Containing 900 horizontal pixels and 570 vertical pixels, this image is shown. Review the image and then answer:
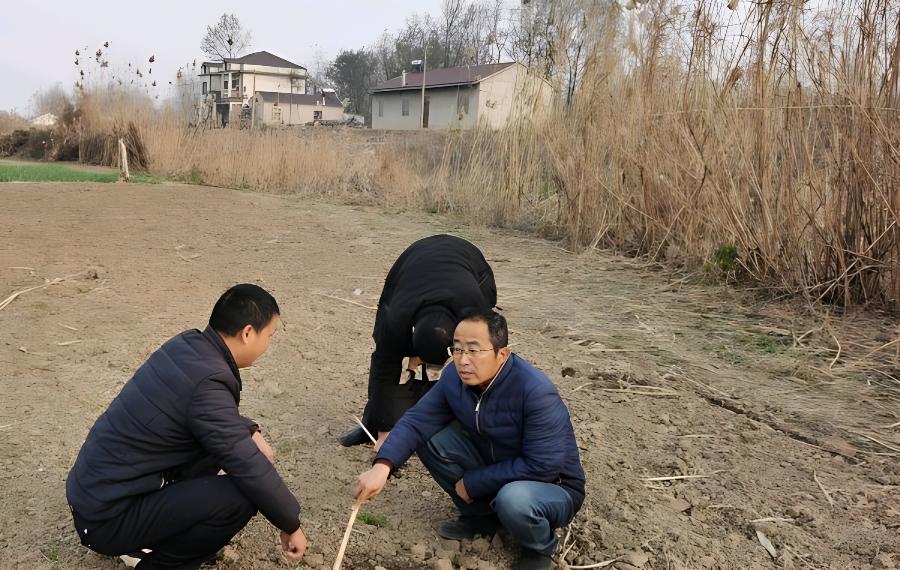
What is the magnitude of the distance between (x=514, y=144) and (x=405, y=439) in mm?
6904

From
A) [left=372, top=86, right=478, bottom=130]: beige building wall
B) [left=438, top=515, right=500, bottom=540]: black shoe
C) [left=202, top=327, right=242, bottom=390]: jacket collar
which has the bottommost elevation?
[left=438, top=515, right=500, bottom=540]: black shoe

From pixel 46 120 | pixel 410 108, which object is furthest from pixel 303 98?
pixel 46 120

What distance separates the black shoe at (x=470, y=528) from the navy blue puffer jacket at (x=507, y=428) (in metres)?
0.17

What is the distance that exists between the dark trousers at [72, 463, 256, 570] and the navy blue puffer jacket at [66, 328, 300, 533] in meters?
0.04

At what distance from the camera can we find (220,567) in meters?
2.40

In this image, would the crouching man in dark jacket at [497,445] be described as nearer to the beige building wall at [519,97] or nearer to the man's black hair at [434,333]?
the man's black hair at [434,333]

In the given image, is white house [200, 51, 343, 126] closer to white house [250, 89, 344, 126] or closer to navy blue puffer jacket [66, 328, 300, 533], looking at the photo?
white house [250, 89, 344, 126]

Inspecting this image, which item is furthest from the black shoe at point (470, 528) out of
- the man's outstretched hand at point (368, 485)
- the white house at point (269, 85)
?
the white house at point (269, 85)

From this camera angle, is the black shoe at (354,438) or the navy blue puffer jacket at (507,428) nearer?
the navy blue puffer jacket at (507,428)

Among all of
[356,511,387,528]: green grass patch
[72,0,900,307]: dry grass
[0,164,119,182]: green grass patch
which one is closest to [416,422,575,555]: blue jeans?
[356,511,387,528]: green grass patch

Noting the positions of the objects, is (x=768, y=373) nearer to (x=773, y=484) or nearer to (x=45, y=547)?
(x=773, y=484)

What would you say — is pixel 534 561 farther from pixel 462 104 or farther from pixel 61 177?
pixel 61 177

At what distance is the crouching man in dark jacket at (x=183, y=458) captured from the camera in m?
2.05

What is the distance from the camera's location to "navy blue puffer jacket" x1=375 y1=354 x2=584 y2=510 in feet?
7.70
